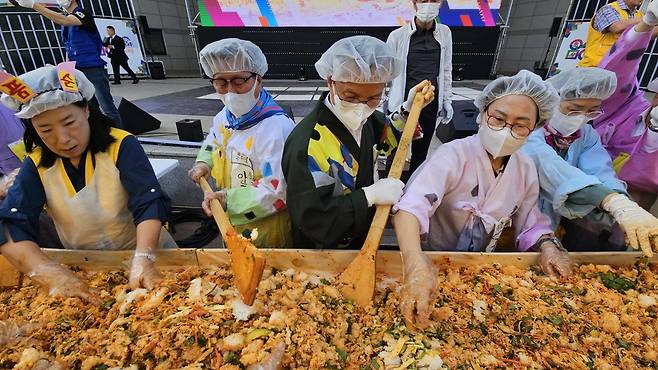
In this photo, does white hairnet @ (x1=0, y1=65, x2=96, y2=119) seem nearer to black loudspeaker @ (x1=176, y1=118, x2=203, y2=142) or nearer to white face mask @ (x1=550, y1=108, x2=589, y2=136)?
white face mask @ (x1=550, y1=108, x2=589, y2=136)

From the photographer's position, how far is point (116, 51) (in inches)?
388

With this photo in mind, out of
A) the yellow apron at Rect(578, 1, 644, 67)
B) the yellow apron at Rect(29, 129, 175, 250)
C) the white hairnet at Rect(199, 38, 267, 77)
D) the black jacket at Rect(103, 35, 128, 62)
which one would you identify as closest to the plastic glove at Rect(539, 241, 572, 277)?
the white hairnet at Rect(199, 38, 267, 77)

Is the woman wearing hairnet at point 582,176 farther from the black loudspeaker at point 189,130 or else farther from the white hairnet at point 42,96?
the black loudspeaker at point 189,130

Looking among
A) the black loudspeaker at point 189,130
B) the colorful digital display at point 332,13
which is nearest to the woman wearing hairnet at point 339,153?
the black loudspeaker at point 189,130

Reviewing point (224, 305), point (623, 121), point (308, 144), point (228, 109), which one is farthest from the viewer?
point (623, 121)

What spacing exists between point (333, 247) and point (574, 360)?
925 mm

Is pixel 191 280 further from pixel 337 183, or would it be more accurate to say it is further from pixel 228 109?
pixel 228 109

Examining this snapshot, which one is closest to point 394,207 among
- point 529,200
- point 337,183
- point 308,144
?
point 337,183

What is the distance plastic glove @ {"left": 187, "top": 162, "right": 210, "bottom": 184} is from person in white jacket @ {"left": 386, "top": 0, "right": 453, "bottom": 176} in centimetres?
217

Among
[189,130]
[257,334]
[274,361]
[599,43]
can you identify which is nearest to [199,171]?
[257,334]

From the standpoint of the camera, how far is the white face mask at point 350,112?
4.39 ft

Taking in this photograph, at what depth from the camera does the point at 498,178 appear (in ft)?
4.66

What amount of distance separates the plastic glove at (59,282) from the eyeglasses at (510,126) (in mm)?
1718

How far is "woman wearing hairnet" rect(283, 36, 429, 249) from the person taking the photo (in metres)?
1.23
